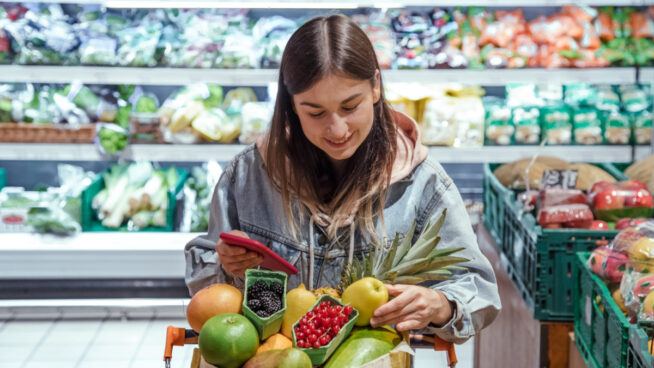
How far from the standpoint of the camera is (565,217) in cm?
247

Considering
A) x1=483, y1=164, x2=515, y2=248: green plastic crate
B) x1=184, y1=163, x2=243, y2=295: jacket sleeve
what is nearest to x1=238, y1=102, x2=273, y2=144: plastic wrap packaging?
x1=483, y1=164, x2=515, y2=248: green plastic crate

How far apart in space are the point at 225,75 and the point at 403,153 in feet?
8.17

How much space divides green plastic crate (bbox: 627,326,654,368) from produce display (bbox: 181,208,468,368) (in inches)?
20.8

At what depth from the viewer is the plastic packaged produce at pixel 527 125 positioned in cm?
415

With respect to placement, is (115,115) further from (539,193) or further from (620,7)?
(620,7)

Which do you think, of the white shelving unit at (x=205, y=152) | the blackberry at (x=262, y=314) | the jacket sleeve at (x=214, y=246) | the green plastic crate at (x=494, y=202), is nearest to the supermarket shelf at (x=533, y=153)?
the white shelving unit at (x=205, y=152)

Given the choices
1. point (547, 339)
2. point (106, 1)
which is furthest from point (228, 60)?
point (547, 339)

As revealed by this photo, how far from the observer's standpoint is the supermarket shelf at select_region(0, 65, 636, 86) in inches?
159

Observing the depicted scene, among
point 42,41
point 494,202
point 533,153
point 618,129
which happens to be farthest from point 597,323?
point 42,41

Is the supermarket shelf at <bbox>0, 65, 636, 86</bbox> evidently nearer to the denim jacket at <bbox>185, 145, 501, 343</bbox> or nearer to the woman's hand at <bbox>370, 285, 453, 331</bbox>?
the denim jacket at <bbox>185, 145, 501, 343</bbox>

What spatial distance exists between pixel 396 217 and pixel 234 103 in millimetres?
2758

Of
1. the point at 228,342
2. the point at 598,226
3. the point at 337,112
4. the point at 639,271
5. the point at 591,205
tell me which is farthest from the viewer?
the point at 591,205

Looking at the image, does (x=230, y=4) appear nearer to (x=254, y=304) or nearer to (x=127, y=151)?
(x=127, y=151)

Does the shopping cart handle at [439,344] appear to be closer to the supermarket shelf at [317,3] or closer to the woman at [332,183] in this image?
the woman at [332,183]
